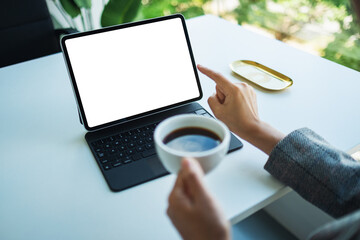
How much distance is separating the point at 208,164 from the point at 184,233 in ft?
0.33

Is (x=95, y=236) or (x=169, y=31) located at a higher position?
(x=169, y=31)

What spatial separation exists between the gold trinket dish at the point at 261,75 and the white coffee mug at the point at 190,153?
0.45 metres

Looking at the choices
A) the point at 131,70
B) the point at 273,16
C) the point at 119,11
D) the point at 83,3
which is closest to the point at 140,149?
the point at 131,70

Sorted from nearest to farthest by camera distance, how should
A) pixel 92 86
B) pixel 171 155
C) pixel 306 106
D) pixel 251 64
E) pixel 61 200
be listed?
pixel 171 155, pixel 61 200, pixel 92 86, pixel 306 106, pixel 251 64

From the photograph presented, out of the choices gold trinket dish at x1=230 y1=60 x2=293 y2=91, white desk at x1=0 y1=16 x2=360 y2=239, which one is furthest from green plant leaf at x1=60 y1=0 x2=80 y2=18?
gold trinket dish at x1=230 y1=60 x2=293 y2=91

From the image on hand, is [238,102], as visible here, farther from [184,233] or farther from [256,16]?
[256,16]

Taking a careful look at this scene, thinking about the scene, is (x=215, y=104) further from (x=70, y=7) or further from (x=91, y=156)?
(x=70, y=7)

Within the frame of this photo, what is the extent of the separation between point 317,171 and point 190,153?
0.28 m

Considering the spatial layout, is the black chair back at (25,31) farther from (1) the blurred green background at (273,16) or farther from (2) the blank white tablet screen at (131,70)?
(2) the blank white tablet screen at (131,70)

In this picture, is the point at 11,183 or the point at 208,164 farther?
the point at 11,183

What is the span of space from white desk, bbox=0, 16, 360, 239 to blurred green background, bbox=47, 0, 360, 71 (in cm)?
53

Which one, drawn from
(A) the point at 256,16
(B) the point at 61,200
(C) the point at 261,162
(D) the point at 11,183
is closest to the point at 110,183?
(B) the point at 61,200

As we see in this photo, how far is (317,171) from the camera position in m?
0.61

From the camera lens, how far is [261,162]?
69cm
